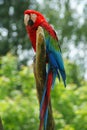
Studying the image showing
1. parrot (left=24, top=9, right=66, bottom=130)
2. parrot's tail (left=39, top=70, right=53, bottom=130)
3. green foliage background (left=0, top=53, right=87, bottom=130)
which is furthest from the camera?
green foliage background (left=0, top=53, right=87, bottom=130)

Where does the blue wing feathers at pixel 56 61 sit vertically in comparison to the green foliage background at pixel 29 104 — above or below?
above

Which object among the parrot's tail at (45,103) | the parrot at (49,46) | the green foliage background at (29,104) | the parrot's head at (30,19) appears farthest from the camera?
the green foliage background at (29,104)

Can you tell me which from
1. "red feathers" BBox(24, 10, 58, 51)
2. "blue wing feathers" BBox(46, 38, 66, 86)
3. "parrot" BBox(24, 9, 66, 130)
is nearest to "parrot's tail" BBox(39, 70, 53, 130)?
"parrot" BBox(24, 9, 66, 130)

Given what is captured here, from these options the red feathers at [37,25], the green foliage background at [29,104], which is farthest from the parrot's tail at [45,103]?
the green foliage background at [29,104]

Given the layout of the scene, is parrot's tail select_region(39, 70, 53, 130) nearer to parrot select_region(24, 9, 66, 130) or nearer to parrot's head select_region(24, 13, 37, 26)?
parrot select_region(24, 9, 66, 130)

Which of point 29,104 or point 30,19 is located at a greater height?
point 30,19

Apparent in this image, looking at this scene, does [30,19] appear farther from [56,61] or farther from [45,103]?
[45,103]

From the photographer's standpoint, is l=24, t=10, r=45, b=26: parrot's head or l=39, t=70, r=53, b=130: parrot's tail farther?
l=24, t=10, r=45, b=26: parrot's head

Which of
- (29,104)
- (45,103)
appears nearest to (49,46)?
(45,103)

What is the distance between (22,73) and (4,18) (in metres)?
7.19

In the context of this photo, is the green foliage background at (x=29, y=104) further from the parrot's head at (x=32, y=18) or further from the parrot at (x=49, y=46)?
the parrot's head at (x=32, y=18)

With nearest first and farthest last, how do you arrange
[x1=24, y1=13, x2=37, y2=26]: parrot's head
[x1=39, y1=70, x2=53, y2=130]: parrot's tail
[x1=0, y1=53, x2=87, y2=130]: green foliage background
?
[x1=39, y1=70, x2=53, y2=130]: parrot's tail → [x1=24, y1=13, x2=37, y2=26]: parrot's head → [x1=0, y1=53, x2=87, y2=130]: green foliage background

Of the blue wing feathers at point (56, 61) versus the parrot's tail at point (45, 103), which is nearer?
the parrot's tail at point (45, 103)

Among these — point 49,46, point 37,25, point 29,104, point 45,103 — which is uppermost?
point 37,25
